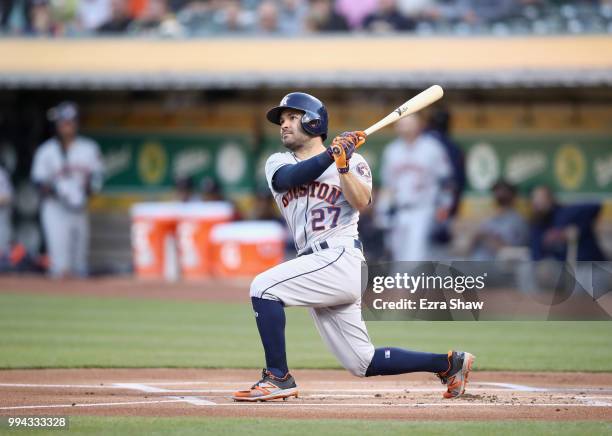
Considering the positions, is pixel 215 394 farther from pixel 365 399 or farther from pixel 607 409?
pixel 607 409

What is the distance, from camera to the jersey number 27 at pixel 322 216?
6.07 m

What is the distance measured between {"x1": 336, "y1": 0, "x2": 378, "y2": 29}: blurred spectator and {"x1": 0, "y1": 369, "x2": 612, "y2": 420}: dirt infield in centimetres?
910

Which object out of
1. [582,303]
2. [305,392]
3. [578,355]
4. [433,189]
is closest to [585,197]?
[433,189]

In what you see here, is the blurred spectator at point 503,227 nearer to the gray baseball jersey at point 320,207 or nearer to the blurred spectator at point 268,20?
the blurred spectator at point 268,20

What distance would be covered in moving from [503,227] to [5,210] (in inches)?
268

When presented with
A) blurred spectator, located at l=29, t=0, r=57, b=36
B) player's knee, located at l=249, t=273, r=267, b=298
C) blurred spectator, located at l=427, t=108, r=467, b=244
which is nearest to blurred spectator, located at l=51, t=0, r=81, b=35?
blurred spectator, located at l=29, t=0, r=57, b=36

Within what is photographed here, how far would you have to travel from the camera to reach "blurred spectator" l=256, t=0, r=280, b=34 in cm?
1614

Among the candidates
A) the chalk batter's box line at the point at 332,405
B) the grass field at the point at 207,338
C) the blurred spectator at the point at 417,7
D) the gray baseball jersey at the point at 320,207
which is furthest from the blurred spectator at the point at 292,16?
the chalk batter's box line at the point at 332,405

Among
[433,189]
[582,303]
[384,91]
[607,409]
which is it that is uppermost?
[384,91]

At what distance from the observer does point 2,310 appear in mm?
11805

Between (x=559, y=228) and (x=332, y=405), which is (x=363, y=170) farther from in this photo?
(x=559, y=228)

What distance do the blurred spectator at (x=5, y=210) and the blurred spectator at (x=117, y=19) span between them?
246 centimetres

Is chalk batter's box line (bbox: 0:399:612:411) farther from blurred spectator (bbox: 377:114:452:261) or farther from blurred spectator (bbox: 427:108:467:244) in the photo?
blurred spectator (bbox: 427:108:467:244)

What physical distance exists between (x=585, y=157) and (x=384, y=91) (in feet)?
9.32
